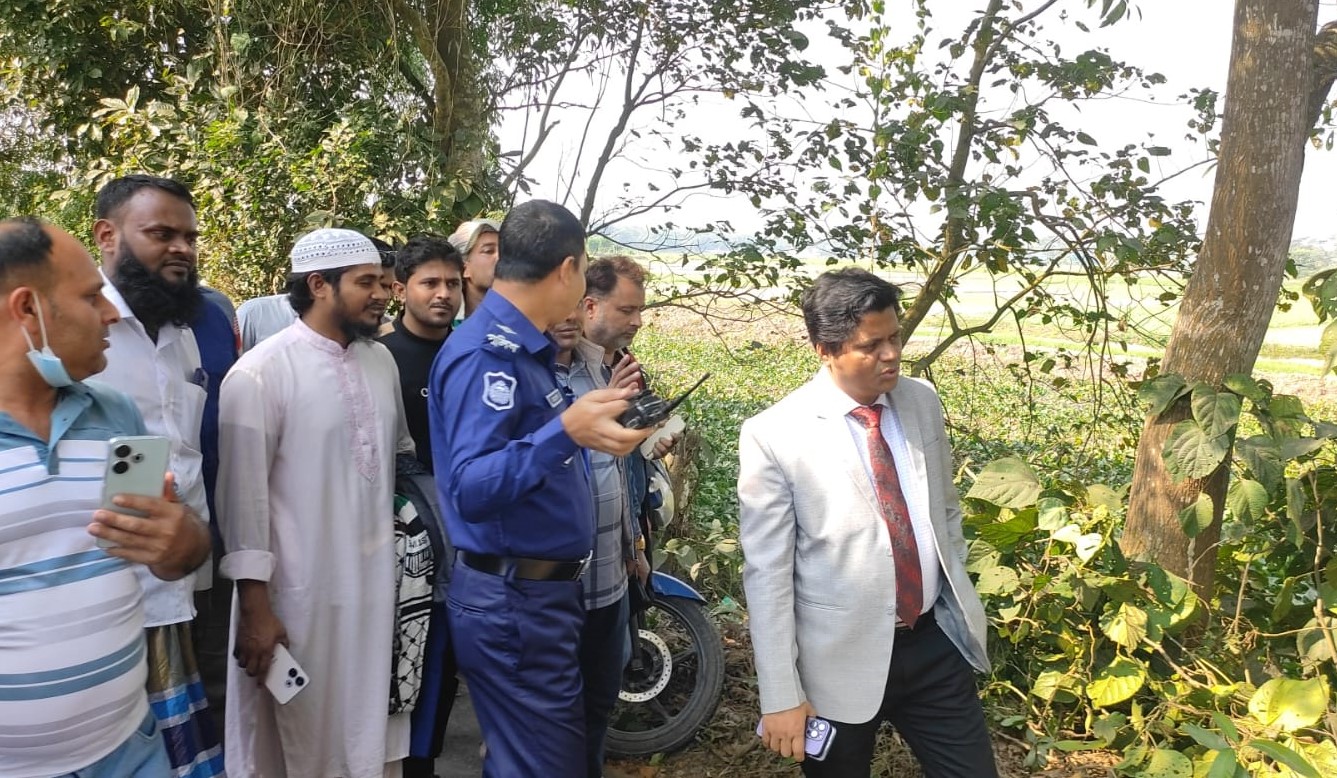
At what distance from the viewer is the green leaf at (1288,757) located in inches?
92.3

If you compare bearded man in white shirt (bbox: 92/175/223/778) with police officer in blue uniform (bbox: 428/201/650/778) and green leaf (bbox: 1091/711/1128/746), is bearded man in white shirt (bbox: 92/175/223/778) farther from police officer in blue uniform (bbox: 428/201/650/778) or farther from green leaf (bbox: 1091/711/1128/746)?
green leaf (bbox: 1091/711/1128/746)

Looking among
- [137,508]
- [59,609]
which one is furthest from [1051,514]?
[59,609]

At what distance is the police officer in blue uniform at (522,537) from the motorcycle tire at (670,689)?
1.16m

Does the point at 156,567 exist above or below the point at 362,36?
below

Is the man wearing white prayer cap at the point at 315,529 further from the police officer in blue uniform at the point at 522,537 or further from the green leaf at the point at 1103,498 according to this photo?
the green leaf at the point at 1103,498

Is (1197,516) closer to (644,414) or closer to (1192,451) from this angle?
(1192,451)

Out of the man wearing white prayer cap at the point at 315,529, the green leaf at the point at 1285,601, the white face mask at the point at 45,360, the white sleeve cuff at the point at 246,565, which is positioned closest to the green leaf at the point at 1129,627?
the green leaf at the point at 1285,601

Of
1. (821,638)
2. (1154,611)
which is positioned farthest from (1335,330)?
(821,638)

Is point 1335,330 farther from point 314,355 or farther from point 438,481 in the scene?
point 314,355

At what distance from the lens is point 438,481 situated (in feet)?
8.33

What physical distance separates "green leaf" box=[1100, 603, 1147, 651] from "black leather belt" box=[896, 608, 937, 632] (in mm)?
928

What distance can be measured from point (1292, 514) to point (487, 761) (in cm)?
267

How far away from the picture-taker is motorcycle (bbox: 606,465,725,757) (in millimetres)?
3533

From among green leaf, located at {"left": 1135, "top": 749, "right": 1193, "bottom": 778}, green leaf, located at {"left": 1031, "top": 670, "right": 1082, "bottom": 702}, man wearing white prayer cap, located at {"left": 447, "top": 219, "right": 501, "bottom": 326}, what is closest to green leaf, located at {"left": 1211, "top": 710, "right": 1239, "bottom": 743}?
green leaf, located at {"left": 1135, "top": 749, "right": 1193, "bottom": 778}
